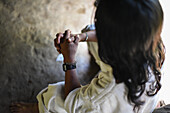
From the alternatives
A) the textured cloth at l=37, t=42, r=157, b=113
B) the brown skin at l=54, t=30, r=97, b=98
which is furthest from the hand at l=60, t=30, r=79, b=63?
the textured cloth at l=37, t=42, r=157, b=113

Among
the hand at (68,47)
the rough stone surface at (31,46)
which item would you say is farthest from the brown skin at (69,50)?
the rough stone surface at (31,46)

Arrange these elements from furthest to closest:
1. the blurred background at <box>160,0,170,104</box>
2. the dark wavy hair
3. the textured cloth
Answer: the blurred background at <box>160,0,170,104</box>, the textured cloth, the dark wavy hair

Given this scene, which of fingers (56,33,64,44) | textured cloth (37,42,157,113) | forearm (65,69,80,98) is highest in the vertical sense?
fingers (56,33,64,44)

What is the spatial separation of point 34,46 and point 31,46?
0.02 meters

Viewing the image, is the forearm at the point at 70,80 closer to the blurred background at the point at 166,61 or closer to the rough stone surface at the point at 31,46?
the rough stone surface at the point at 31,46

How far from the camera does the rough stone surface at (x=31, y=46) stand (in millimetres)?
1413

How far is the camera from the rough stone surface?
1.41 metres

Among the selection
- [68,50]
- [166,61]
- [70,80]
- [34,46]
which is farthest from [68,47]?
[166,61]

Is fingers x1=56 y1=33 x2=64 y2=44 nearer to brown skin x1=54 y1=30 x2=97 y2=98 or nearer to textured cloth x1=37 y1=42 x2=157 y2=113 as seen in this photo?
brown skin x1=54 y1=30 x2=97 y2=98

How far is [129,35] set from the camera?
0.69 m

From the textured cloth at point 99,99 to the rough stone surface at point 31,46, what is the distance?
45 centimetres

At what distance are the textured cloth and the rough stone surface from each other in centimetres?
45

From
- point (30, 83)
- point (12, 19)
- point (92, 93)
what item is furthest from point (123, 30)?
point (12, 19)

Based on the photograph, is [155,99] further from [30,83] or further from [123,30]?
[30,83]
